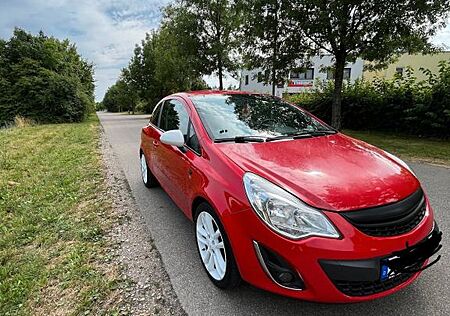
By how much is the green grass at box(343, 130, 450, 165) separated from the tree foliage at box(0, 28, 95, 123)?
19.7 metres

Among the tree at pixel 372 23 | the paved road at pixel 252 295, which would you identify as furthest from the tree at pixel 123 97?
the paved road at pixel 252 295

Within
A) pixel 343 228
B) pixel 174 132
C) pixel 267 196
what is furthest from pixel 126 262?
pixel 343 228

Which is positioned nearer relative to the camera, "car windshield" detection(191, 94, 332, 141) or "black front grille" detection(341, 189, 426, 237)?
"black front grille" detection(341, 189, 426, 237)

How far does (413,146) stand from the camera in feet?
30.2

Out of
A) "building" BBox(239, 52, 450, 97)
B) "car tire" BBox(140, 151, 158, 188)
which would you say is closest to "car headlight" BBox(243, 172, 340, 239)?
"car tire" BBox(140, 151, 158, 188)

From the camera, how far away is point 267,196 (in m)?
2.13

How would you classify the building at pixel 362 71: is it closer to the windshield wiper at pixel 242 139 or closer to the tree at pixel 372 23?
the tree at pixel 372 23

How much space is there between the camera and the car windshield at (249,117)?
10.4 ft

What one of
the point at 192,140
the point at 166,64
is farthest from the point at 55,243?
the point at 166,64

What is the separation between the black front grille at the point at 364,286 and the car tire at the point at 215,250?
749mm

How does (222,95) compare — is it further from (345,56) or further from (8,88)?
(8,88)

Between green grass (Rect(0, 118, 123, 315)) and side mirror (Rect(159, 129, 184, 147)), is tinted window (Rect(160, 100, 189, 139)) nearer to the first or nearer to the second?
side mirror (Rect(159, 129, 184, 147))

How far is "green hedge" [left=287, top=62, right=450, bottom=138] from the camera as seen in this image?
10.0 meters

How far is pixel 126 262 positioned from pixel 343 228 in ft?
6.80
